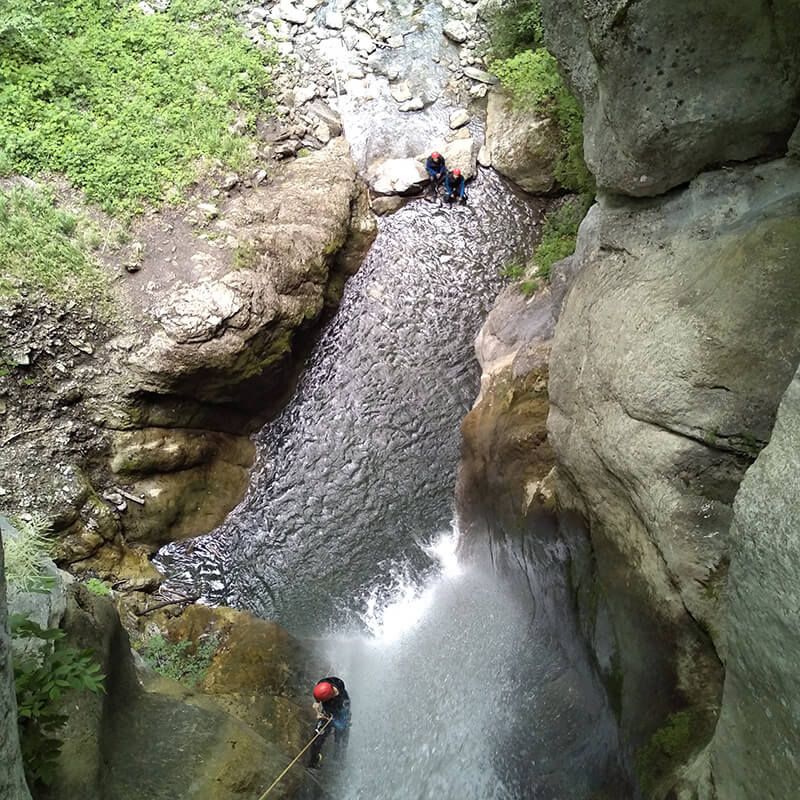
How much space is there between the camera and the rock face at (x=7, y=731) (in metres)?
2.81

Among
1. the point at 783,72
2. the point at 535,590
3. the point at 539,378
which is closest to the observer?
the point at 783,72

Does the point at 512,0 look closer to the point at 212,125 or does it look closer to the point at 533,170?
the point at 533,170

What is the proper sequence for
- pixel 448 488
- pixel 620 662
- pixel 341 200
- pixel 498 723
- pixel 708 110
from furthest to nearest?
pixel 341 200 < pixel 448 488 < pixel 498 723 < pixel 620 662 < pixel 708 110

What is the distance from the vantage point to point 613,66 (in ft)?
17.0

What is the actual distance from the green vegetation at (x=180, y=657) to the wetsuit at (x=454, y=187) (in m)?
8.22

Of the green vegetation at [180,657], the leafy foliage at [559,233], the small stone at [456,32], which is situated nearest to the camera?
the green vegetation at [180,657]

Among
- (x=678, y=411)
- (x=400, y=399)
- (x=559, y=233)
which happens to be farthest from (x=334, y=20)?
(x=678, y=411)

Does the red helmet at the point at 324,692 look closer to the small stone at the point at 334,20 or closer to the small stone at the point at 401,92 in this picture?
the small stone at the point at 401,92

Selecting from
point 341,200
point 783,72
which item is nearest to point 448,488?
point 341,200

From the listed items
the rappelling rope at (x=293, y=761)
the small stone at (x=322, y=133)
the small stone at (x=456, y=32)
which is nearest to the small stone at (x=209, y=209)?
the small stone at (x=322, y=133)

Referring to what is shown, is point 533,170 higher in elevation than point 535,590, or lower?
higher

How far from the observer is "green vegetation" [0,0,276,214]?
1041cm

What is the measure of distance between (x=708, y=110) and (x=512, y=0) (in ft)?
31.2

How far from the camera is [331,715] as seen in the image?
696cm
